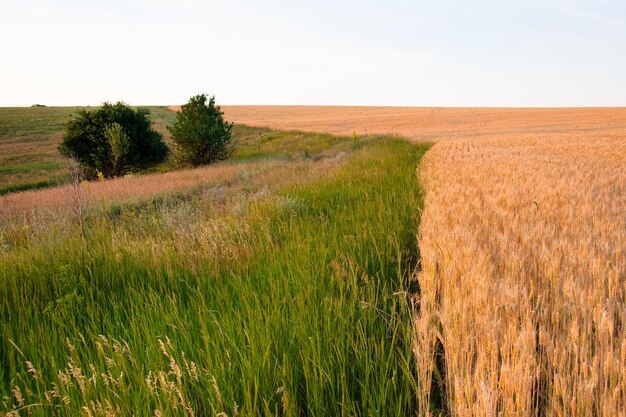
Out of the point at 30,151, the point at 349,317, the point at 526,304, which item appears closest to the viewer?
the point at 526,304

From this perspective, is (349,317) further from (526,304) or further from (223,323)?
(526,304)

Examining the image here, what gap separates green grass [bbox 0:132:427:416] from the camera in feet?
5.88

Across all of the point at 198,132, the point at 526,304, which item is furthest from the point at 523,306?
the point at 198,132

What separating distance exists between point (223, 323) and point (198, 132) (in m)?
27.8

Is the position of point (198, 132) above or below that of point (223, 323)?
above

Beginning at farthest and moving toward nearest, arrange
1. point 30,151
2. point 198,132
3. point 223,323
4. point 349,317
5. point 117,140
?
point 30,151
point 198,132
point 117,140
point 349,317
point 223,323

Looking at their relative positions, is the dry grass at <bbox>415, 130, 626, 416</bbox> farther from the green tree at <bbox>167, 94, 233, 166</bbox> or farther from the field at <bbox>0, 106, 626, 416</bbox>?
the green tree at <bbox>167, 94, 233, 166</bbox>

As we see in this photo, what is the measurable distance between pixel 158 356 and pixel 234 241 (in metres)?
2.48

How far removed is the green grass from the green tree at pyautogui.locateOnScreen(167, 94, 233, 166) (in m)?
23.8

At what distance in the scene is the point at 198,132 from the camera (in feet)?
93.7

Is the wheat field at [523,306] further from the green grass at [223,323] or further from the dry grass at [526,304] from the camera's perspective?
the green grass at [223,323]

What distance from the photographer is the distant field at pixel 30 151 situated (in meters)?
28.1

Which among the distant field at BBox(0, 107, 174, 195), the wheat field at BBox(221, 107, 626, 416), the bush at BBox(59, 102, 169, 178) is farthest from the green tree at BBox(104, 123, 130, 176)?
the wheat field at BBox(221, 107, 626, 416)

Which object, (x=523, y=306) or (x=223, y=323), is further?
(x=223, y=323)
